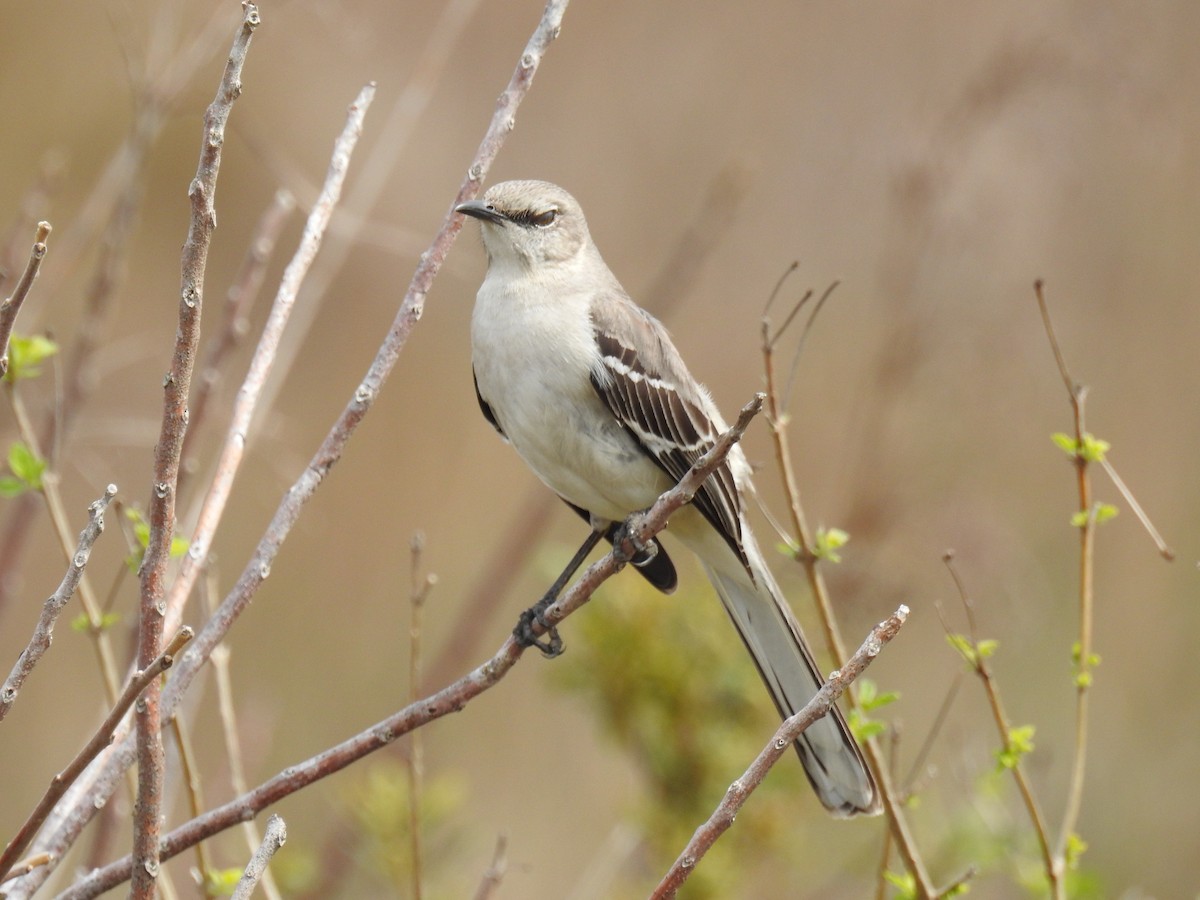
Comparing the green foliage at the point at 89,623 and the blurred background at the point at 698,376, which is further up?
the blurred background at the point at 698,376

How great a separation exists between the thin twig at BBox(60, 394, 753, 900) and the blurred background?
1.41 meters

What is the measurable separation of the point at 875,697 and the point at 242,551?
5.95 m

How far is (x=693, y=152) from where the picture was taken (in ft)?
31.8

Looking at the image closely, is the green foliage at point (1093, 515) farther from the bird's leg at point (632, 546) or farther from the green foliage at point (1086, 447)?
the bird's leg at point (632, 546)

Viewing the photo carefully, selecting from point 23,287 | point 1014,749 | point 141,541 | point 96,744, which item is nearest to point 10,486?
point 141,541

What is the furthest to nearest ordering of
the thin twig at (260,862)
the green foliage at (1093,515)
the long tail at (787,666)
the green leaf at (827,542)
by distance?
the long tail at (787,666) < the green leaf at (827,542) < the green foliage at (1093,515) < the thin twig at (260,862)

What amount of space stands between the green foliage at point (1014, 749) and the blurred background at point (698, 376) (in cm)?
89

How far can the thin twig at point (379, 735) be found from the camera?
2240mm

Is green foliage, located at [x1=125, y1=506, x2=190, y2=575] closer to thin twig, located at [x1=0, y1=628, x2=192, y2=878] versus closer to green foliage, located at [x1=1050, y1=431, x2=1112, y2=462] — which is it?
thin twig, located at [x1=0, y1=628, x2=192, y2=878]

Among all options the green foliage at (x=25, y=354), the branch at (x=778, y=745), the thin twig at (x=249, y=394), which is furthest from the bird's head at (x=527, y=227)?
the branch at (x=778, y=745)

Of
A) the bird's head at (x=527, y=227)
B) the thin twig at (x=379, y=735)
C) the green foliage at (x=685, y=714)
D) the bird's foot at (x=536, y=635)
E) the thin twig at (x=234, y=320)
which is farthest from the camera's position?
the green foliage at (x=685, y=714)

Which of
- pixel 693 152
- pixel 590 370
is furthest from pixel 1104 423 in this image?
pixel 590 370

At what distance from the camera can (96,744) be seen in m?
1.73

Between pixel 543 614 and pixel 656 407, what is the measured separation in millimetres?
787
